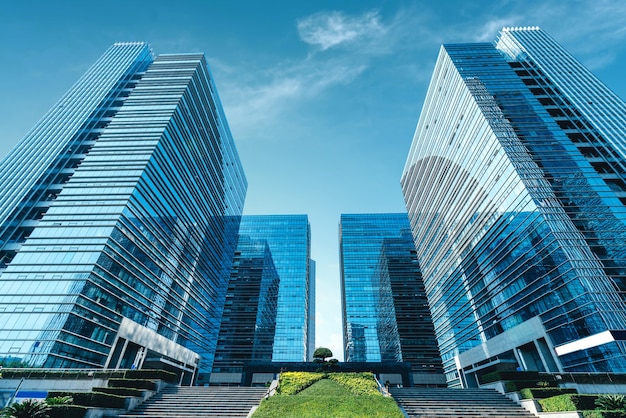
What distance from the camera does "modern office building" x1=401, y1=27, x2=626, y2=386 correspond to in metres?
37.4

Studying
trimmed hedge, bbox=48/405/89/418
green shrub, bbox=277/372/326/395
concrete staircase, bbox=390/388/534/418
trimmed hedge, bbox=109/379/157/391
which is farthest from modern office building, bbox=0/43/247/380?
concrete staircase, bbox=390/388/534/418

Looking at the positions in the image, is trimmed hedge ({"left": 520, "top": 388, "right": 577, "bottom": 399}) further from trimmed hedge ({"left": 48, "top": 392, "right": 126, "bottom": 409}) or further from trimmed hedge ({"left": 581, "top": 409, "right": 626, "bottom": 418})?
trimmed hedge ({"left": 48, "top": 392, "right": 126, "bottom": 409})

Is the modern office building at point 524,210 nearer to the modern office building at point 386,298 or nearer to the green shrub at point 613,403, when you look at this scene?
the modern office building at point 386,298

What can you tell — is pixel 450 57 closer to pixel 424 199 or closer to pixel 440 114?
pixel 440 114

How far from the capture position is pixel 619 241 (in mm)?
39312

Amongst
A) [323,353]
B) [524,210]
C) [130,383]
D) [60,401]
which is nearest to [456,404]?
[323,353]

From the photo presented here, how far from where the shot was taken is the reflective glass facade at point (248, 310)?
97875 millimetres

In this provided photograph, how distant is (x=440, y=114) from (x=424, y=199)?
26.0m

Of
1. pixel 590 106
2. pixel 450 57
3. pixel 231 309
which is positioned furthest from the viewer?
pixel 231 309

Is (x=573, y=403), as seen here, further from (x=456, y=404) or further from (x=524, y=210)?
(x=524, y=210)

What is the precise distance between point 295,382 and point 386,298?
8343 centimetres

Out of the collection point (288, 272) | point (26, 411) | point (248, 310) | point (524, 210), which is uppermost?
point (288, 272)

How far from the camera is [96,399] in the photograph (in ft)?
66.3

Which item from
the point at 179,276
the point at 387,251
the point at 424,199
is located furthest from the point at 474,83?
the point at 179,276
